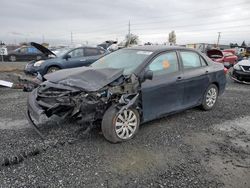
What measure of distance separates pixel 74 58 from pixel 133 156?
7.42m

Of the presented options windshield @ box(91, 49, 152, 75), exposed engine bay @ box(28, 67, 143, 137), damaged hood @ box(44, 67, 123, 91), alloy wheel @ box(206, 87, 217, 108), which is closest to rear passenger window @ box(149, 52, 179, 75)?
windshield @ box(91, 49, 152, 75)

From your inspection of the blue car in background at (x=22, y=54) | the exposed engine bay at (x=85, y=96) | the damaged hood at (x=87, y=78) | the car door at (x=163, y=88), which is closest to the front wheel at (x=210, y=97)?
the car door at (x=163, y=88)

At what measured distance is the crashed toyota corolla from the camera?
3.78 metres

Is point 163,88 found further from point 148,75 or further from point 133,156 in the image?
point 133,156

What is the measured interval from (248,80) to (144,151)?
816 centimetres

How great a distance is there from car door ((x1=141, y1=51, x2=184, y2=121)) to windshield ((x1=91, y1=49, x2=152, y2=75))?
0.25 meters

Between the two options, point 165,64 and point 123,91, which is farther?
point 165,64

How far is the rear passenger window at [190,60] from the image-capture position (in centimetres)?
506

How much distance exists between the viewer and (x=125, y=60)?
4.72 m

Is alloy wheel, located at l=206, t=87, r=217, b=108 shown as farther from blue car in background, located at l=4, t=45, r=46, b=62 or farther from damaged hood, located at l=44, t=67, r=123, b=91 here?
blue car in background, located at l=4, t=45, r=46, b=62

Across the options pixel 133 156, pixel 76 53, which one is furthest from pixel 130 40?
pixel 133 156

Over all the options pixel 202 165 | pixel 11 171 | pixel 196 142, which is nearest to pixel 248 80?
pixel 196 142

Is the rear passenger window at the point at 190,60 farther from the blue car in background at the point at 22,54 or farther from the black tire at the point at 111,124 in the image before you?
the blue car in background at the point at 22,54

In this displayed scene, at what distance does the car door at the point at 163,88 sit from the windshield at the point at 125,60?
251mm
